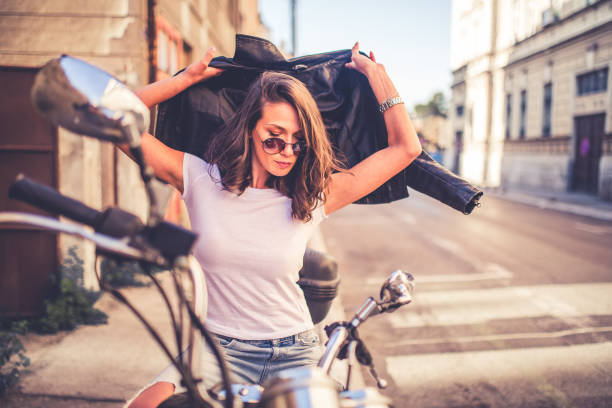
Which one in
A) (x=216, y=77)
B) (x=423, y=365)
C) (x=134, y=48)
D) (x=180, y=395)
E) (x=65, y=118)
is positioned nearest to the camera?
(x=65, y=118)

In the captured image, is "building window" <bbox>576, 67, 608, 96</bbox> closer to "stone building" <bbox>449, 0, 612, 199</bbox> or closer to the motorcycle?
"stone building" <bbox>449, 0, 612, 199</bbox>

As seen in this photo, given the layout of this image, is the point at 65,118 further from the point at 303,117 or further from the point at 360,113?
the point at 360,113

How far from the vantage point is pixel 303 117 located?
1914 millimetres

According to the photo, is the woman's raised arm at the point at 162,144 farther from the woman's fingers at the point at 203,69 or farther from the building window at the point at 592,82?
the building window at the point at 592,82

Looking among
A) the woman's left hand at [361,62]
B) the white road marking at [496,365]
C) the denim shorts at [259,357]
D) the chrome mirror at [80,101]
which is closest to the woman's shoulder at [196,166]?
the denim shorts at [259,357]

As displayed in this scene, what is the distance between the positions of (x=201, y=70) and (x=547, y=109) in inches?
1088

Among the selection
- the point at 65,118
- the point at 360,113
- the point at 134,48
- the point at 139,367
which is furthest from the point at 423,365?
the point at 134,48

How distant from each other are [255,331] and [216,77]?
1.15 meters

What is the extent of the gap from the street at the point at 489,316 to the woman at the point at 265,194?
2.24 metres

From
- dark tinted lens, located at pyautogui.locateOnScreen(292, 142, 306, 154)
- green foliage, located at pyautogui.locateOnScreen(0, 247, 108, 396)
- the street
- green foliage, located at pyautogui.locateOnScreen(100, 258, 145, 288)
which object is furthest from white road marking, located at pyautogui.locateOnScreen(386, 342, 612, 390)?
green foliage, located at pyautogui.locateOnScreen(100, 258, 145, 288)

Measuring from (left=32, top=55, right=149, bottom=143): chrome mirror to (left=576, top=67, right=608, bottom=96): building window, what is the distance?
79.0 feet

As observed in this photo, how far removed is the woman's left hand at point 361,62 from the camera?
7.00 feet

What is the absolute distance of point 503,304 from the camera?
5.95 metres

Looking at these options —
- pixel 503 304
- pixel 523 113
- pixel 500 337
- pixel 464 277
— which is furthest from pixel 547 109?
pixel 500 337
